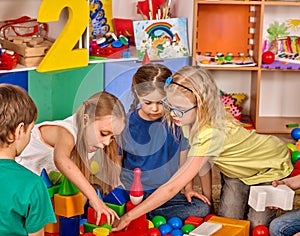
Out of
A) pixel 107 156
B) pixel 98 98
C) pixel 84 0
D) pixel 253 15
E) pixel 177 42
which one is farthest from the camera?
pixel 253 15

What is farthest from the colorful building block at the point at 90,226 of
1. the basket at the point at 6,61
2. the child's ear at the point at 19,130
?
the basket at the point at 6,61

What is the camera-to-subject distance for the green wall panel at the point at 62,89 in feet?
8.21

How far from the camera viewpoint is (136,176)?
1743 millimetres

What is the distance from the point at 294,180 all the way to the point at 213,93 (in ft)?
1.14

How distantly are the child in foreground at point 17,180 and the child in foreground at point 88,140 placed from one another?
1.20 feet

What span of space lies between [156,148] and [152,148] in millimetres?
12

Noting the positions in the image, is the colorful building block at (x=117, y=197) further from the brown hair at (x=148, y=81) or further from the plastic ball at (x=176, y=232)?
the brown hair at (x=148, y=81)

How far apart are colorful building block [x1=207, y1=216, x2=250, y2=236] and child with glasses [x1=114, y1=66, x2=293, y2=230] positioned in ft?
0.33

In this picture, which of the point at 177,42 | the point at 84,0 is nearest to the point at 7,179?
the point at 84,0

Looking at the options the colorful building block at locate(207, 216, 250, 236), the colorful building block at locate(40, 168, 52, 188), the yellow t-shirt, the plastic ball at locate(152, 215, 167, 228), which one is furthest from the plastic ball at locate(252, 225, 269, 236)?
the colorful building block at locate(40, 168, 52, 188)

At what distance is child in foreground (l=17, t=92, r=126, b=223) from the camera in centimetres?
171

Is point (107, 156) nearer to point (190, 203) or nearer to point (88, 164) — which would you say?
point (88, 164)

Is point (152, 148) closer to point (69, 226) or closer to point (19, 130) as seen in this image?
point (69, 226)

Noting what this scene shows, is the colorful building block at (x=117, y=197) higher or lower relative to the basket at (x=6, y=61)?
lower
